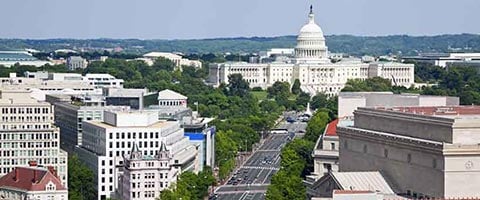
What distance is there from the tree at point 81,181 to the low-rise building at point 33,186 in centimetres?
656

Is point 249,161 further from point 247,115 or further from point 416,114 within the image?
point 416,114

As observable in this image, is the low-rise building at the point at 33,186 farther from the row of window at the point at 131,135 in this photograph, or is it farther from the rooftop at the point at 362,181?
the rooftop at the point at 362,181

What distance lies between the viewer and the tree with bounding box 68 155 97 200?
9631 cm

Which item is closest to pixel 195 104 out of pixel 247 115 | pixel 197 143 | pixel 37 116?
pixel 247 115

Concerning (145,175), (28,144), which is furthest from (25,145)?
(145,175)

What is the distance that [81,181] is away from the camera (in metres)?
97.6

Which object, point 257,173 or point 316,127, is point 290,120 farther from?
point 257,173

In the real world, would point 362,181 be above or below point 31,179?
above

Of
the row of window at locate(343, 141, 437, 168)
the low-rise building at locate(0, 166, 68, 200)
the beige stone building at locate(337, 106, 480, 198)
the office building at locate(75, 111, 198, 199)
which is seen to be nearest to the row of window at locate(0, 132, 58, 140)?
the office building at locate(75, 111, 198, 199)

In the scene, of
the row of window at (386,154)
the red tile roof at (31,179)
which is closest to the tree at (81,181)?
the red tile roof at (31,179)

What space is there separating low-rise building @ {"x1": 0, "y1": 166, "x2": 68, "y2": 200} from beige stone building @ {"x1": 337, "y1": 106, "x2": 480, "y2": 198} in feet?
52.6

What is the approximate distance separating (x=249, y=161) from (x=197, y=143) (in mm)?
19386

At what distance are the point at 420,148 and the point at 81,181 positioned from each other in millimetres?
29520

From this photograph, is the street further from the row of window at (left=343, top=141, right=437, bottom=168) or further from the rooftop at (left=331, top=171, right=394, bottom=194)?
the rooftop at (left=331, top=171, right=394, bottom=194)
